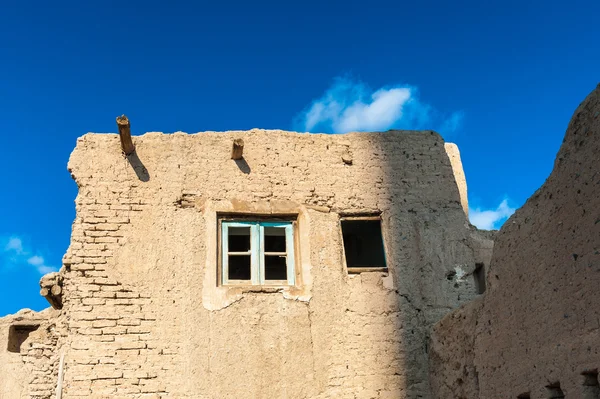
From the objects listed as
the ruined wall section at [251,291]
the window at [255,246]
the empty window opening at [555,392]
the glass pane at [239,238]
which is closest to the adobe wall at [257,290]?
the ruined wall section at [251,291]

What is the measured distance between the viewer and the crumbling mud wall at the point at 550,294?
4.75 m

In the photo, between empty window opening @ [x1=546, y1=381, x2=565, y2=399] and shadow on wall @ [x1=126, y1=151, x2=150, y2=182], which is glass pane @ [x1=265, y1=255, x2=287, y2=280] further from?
empty window opening @ [x1=546, y1=381, x2=565, y2=399]

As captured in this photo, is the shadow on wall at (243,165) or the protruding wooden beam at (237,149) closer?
the protruding wooden beam at (237,149)

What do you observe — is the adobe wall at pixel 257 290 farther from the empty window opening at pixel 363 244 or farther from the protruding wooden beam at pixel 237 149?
the empty window opening at pixel 363 244

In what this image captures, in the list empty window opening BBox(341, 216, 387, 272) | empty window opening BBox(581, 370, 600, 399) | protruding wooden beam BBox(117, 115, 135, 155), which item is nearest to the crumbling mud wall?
empty window opening BBox(581, 370, 600, 399)

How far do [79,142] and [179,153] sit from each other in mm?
1161

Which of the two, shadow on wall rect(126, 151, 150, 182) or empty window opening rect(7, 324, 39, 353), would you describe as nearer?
shadow on wall rect(126, 151, 150, 182)

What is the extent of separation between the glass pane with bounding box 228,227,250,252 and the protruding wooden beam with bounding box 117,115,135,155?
1.48 meters

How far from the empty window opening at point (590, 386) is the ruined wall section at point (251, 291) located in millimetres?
2795

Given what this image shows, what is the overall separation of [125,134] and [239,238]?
185 centimetres

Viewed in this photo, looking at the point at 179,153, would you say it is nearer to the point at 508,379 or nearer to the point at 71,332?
the point at 71,332

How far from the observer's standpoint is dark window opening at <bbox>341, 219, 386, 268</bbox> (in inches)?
352

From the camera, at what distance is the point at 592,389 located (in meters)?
4.68

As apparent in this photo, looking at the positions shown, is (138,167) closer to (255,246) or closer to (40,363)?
(255,246)
